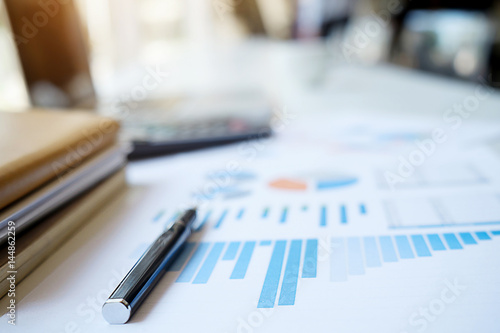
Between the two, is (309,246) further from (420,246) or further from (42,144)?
(42,144)

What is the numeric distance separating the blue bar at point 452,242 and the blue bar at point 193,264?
0.52 feet

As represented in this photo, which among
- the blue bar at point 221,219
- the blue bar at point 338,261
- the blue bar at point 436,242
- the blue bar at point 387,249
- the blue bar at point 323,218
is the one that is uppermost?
the blue bar at point 436,242

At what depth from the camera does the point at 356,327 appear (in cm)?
21

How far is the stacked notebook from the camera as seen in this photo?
11.1 inches

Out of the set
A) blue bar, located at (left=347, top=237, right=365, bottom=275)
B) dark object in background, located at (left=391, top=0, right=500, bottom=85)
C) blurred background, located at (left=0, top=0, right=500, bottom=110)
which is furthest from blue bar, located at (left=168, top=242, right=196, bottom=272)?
dark object in background, located at (left=391, top=0, right=500, bottom=85)

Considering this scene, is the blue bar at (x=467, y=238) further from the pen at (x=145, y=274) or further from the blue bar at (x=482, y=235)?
the pen at (x=145, y=274)

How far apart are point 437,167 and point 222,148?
24 centimetres

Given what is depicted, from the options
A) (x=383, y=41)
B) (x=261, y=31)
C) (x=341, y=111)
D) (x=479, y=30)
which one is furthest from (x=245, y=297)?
(x=261, y=31)

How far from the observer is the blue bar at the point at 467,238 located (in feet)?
0.91

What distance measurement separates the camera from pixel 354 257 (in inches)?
10.7

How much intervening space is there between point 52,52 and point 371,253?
637 millimetres

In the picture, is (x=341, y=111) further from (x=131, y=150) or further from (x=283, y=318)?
(x=283, y=318)

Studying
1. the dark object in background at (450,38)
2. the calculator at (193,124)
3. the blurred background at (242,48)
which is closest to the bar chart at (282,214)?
the calculator at (193,124)

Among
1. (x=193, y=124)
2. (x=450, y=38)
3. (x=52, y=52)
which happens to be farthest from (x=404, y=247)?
(x=450, y=38)
